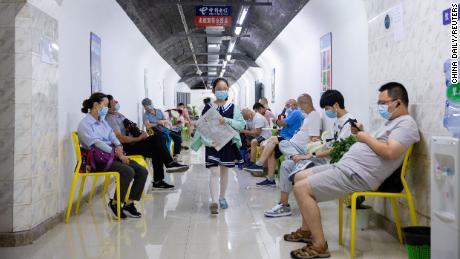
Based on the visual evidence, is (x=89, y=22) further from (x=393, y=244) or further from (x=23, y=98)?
(x=393, y=244)

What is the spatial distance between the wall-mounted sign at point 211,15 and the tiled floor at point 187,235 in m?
4.70

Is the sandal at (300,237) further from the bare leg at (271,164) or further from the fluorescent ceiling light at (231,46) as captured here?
the fluorescent ceiling light at (231,46)

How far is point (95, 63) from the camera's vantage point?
665 centimetres

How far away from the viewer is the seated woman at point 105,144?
4988 millimetres

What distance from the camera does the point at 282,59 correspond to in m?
12.0

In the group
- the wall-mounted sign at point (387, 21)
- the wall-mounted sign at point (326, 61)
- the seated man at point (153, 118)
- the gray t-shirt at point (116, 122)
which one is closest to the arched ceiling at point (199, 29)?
the wall-mounted sign at point (326, 61)

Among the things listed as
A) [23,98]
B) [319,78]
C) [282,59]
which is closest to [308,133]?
[319,78]

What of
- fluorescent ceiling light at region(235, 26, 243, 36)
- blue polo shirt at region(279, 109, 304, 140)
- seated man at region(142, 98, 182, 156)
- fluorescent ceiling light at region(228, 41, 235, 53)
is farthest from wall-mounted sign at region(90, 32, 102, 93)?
fluorescent ceiling light at region(228, 41, 235, 53)

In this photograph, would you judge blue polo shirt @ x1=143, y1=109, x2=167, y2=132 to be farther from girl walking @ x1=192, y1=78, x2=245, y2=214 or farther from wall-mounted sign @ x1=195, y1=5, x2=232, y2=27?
girl walking @ x1=192, y1=78, x2=245, y2=214

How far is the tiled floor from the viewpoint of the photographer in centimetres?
378

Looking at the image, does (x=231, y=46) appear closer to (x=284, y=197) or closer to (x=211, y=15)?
(x=211, y=15)

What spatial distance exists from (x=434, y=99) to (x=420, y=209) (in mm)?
922

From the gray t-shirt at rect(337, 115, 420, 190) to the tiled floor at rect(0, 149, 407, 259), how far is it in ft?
2.17

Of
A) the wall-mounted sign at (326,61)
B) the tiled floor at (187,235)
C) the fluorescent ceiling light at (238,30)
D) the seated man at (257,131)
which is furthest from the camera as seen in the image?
the fluorescent ceiling light at (238,30)
